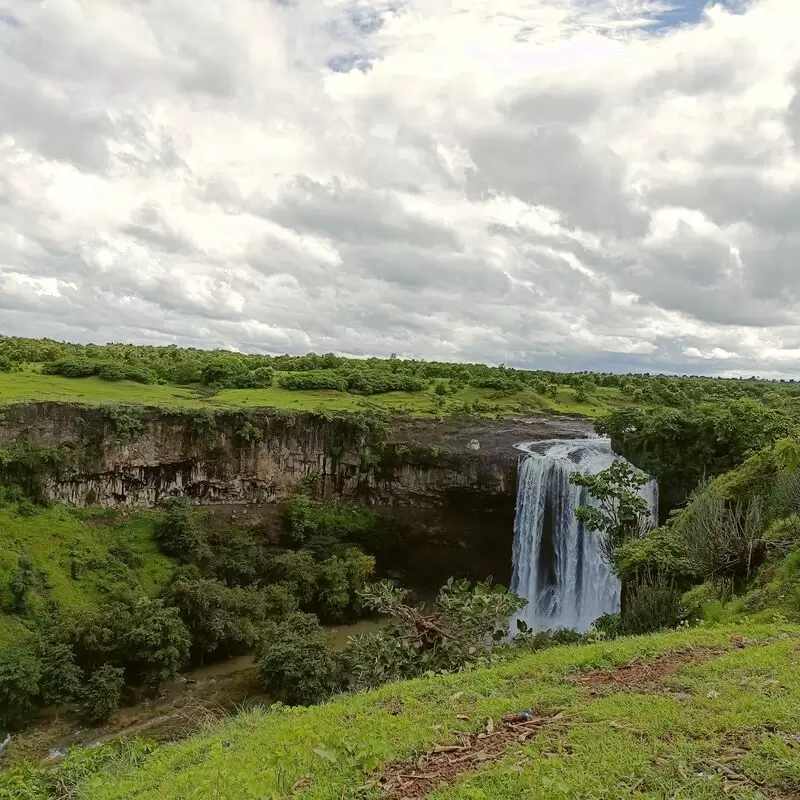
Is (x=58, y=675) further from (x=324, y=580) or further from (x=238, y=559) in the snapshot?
(x=324, y=580)

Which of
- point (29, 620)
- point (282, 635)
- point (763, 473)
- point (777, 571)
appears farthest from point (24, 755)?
point (763, 473)

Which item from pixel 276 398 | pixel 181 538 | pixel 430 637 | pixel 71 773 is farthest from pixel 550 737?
pixel 276 398

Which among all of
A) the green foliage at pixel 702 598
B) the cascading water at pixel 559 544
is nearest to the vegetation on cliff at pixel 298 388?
the cascading water at pixel 559 544

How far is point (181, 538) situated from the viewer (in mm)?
28281

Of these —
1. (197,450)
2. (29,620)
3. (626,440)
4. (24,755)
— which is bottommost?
(24,755)

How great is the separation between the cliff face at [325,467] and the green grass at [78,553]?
4.29 ft

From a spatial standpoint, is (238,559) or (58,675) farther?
(238,559)

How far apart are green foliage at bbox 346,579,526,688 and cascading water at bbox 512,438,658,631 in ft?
44.3

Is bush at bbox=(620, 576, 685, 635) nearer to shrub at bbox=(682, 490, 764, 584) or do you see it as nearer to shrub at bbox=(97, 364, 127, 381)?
shrub at bbox=(682, 490, 764, 584)

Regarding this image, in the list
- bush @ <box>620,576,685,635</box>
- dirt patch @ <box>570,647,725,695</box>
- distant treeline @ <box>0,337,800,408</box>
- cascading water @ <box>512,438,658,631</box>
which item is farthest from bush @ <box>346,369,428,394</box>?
dirt patch @ <box>570,647,725,695</box>

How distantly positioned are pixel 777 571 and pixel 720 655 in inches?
163

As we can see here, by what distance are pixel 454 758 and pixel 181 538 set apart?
976 inches

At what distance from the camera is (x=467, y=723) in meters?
6.62

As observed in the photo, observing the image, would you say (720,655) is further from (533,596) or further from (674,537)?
(533,596)
